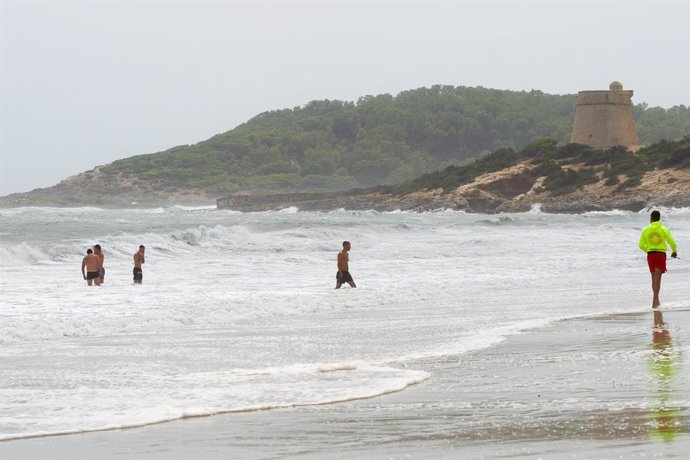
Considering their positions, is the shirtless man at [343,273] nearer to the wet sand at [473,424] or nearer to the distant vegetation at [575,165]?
the wet sand at [473,424]

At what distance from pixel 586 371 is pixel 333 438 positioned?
2968 millimetres

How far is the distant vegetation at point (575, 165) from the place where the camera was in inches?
2837

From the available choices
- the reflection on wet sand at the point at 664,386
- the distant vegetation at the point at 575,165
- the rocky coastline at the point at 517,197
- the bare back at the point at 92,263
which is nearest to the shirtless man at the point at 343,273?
the bare back at the point at 92,263

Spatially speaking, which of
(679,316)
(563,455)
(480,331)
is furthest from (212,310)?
(563,455)

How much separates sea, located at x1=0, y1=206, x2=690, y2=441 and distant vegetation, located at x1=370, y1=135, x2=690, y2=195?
39.9m

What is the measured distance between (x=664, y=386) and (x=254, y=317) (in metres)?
8.12

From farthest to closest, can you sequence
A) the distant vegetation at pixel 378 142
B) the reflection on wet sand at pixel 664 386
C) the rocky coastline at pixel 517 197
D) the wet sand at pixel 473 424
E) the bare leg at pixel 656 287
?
the distant vegetation at pixel 378 142 → the rocky coastline at pixel 517 197 → the bare leg at pixel 656 287 → the reflection on wet sand at pixel 664 386 → the wet sand at pixel 473 424

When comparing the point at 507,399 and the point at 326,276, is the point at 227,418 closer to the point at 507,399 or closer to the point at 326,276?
the point at 507,399

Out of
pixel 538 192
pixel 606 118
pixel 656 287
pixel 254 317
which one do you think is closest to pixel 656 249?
pixel 656 287

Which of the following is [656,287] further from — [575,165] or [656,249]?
[575,165]

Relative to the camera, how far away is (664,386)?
801 cm

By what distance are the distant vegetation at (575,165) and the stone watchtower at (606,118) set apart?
1689 millimetres

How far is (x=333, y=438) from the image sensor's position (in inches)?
264

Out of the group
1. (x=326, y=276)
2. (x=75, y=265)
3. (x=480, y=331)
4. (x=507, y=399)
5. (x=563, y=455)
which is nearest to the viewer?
(x=563, y=455)
